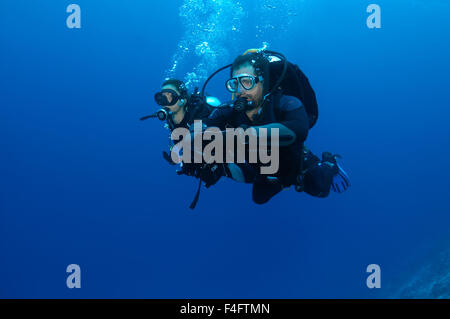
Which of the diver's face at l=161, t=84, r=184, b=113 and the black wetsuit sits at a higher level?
the diver's face at l=161, t=84, r=184, b=113

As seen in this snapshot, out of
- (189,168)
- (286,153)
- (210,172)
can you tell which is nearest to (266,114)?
(286,153)

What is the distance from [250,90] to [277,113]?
372 millimetres

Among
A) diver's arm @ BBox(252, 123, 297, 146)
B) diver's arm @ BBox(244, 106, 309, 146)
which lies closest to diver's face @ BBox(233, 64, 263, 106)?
diver's arm @ BBox(244, 106, 309, 146)

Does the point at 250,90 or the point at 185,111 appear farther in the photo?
the point at 185,111

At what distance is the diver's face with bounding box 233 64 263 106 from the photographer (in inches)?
110

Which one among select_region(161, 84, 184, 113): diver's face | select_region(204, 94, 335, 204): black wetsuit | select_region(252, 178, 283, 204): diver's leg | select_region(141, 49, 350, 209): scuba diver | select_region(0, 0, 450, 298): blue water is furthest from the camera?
select_region(0, 0, 450, 298): blue water

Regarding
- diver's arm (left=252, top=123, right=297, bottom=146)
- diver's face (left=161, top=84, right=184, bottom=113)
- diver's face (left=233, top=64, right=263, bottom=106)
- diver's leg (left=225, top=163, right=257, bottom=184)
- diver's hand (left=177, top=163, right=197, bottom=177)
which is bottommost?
diver's arm (left=252, top=123, right=297, bottom=146)

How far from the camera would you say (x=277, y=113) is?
107 inches

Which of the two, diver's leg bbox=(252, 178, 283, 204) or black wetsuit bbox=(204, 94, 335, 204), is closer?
black wetsuit bbox=(204, 94, 335, 204)

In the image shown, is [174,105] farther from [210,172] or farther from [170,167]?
[170,167]

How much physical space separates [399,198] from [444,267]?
1217 inches

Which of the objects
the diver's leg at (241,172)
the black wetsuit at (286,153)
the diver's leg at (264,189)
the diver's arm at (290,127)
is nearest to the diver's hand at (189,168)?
the diver's leg at (241,172)

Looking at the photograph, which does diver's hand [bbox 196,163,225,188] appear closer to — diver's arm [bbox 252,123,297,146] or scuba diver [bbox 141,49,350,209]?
scuba diver [bbox 141,49,350,209]
